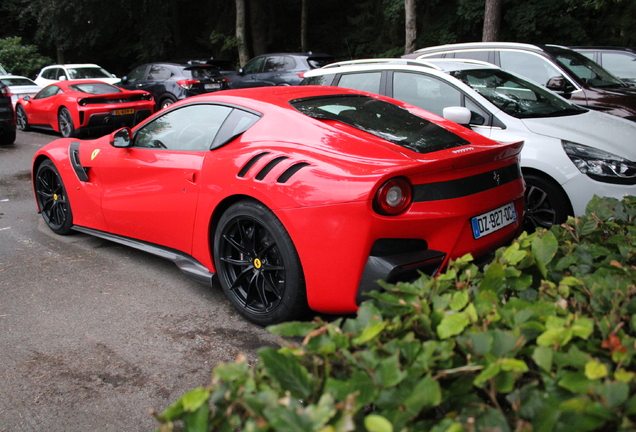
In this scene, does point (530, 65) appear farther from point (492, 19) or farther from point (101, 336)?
point (492, 19)

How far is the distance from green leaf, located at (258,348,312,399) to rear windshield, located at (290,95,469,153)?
2094 millimetres

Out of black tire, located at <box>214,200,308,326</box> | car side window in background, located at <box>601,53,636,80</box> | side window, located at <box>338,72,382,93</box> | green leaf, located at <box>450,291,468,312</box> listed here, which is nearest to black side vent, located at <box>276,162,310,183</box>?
black tire, located at <box>214,200,308,326</box>

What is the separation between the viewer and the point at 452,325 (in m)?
1.51

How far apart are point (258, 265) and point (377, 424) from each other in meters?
2.33

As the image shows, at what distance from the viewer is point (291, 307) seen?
3227 mm

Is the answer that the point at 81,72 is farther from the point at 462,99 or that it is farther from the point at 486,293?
the point at 486,293

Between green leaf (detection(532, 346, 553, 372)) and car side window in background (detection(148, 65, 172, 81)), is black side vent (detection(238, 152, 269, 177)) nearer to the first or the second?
green leaf (detection(532, 346, 553, 372))

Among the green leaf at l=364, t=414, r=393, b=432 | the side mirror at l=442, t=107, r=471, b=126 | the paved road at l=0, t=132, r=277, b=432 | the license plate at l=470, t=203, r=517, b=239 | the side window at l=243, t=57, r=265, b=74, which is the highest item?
the side window at l=243, t=57, r=265, b=74

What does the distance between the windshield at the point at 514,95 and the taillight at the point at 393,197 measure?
8.82 feet


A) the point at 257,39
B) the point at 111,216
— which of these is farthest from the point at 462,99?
the point at 257,39

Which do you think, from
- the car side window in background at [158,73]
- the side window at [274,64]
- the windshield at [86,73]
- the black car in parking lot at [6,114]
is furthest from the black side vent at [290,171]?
the windshield at [86,73]

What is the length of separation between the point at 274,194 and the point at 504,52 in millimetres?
6857

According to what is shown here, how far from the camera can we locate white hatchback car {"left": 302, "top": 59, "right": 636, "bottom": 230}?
4.51 meters

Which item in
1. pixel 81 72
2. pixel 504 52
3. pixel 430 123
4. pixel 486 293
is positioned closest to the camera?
pixel 486 293
